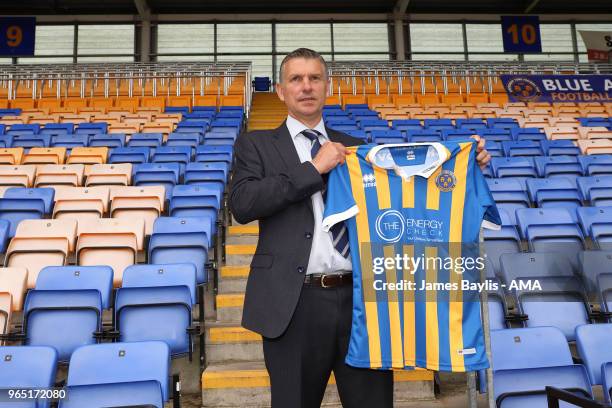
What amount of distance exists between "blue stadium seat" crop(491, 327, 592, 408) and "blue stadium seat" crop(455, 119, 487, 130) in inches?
262

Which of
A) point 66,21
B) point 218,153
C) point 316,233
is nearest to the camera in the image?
point 316,233

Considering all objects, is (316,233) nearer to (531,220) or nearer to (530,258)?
(530,258)

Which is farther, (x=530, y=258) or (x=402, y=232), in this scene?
(x=530, y=258)

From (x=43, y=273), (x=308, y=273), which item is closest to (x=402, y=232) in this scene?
(x=308, y=273)

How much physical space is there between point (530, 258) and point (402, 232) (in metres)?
2.18

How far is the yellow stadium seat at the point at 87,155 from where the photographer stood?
261 inches

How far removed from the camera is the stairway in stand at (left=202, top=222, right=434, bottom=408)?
2.93 metres

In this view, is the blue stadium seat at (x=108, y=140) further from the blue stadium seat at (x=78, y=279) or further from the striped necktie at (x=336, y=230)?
the striped necktie at (x=336, y=230)

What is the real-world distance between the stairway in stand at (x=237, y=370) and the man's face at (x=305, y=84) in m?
1.90

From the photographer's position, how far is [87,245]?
4.02 m

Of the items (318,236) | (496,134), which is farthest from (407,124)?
(318,236)

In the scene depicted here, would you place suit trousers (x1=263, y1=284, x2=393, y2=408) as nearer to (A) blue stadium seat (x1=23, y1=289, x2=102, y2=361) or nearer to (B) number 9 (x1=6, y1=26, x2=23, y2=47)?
(A) blue stadium seat (x1=23, y1=289, x2=102, y2=361)

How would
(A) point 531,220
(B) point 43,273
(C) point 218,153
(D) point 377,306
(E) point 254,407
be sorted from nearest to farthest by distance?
(D) point 377,306
(E) point 254,407
(B) point 43,273
(A) point 531,220
(C) point 218,153

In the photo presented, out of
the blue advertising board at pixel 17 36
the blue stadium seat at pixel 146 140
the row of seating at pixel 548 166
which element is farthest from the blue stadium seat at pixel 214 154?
the blue advertising board at pixel 17 36
